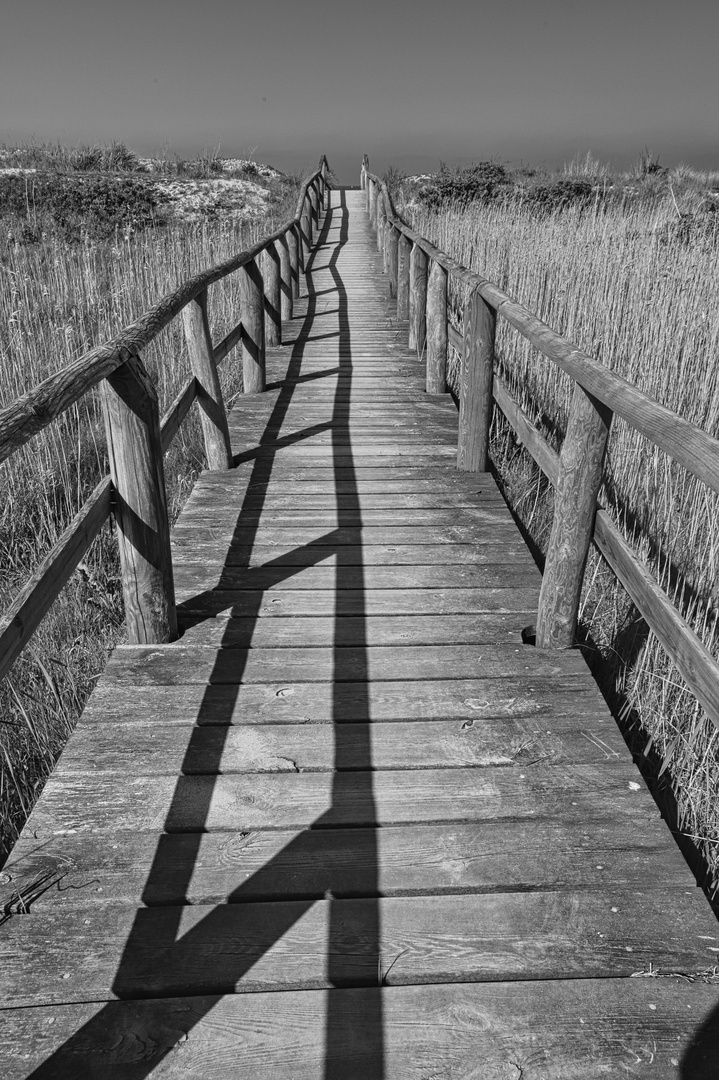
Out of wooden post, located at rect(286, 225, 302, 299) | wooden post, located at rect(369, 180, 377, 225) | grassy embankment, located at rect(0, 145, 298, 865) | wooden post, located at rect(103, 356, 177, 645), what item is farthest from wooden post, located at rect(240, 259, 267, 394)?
wooden post, located at rect(369, 180, 377, 225)

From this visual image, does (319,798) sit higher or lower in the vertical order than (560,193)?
lower

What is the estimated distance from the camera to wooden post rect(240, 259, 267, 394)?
5.44 metres

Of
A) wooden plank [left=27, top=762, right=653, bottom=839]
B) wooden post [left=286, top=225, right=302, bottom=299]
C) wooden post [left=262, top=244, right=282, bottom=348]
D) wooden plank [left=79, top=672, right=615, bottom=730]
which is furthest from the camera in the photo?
wooden post [left=286, top=225, right=302, bottom=299]

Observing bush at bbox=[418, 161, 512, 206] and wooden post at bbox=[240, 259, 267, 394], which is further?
bush at bbox=[418, 161, 512, 206]

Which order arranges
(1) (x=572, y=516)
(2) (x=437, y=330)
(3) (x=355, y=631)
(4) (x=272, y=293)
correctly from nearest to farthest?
1. (1) (x=572, y=516)
2. (3) (x=355, y=631)
3. (2) (x=437, y=330)
4. (4) (x=272, y=293)

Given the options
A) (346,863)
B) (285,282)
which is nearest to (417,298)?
(285,282)

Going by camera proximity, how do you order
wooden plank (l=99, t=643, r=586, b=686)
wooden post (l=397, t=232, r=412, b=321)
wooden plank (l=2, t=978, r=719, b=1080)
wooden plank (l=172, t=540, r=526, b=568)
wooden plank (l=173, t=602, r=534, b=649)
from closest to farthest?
wooden plank (l=2, t=978, r=719, b=1080) → wooden plank (l=99, t=643, r=586, b=686) → wooden plank (l=173, t=602, r=534, b=649) → wooden plank (l=172, t=540, r=526, b=568) → wooden post (l=397, t=232, r=412, b=321)

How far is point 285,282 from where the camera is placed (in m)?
9.22

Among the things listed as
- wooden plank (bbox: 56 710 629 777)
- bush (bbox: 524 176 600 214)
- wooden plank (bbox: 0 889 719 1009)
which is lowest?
wooden plank (bbox: 56 710 629 777)

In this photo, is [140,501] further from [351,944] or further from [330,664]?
[351,944]

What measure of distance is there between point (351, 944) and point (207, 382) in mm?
3215

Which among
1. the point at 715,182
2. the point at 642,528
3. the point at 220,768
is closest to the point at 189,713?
the point at 220,768

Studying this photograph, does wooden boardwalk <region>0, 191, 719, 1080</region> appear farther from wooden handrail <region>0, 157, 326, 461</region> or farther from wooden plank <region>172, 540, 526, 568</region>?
wooden handrail <region>0, 157, 326, 461</region>

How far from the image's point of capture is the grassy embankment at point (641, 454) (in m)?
2.52
